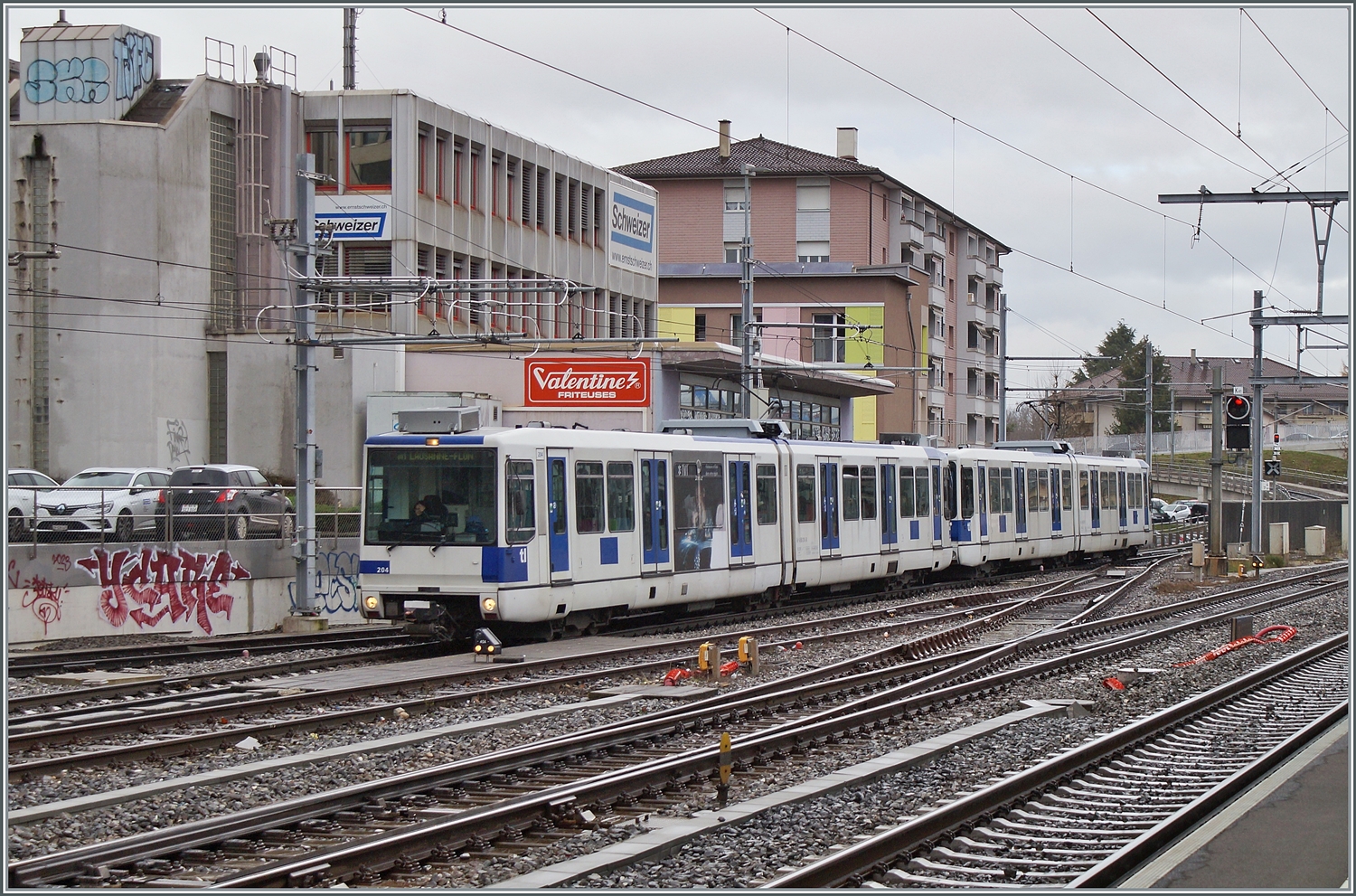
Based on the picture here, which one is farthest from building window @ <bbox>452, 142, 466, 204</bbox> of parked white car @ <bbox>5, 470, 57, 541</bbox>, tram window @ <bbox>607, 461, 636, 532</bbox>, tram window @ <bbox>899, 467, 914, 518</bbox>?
tram window @ <bbox>607, 461, 636, 532</bbox>

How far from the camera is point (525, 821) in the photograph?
9.15 m

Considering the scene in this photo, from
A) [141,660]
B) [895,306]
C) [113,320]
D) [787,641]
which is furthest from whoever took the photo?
[895,306]

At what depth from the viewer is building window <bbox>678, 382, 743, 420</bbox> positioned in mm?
44344

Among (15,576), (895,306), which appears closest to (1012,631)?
(15,576)

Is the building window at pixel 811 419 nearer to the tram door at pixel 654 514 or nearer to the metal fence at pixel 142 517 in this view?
the metal fence at pixel 142 517

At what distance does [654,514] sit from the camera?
21422mm

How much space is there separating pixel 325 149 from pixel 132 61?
5.61m

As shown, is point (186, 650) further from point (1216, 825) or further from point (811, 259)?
point (811, 259)

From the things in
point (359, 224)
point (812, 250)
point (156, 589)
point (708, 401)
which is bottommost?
point (156, 589)

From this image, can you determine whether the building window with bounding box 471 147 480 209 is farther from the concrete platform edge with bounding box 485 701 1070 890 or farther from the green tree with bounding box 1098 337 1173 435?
the green tree with bounding box 1098 337 1173 435

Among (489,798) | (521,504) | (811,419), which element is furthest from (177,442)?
(489,798)

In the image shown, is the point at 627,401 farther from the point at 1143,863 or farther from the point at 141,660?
the point at 1143,863

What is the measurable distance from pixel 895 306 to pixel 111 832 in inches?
2435

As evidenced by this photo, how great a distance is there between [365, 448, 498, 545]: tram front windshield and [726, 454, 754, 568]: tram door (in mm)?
5775
